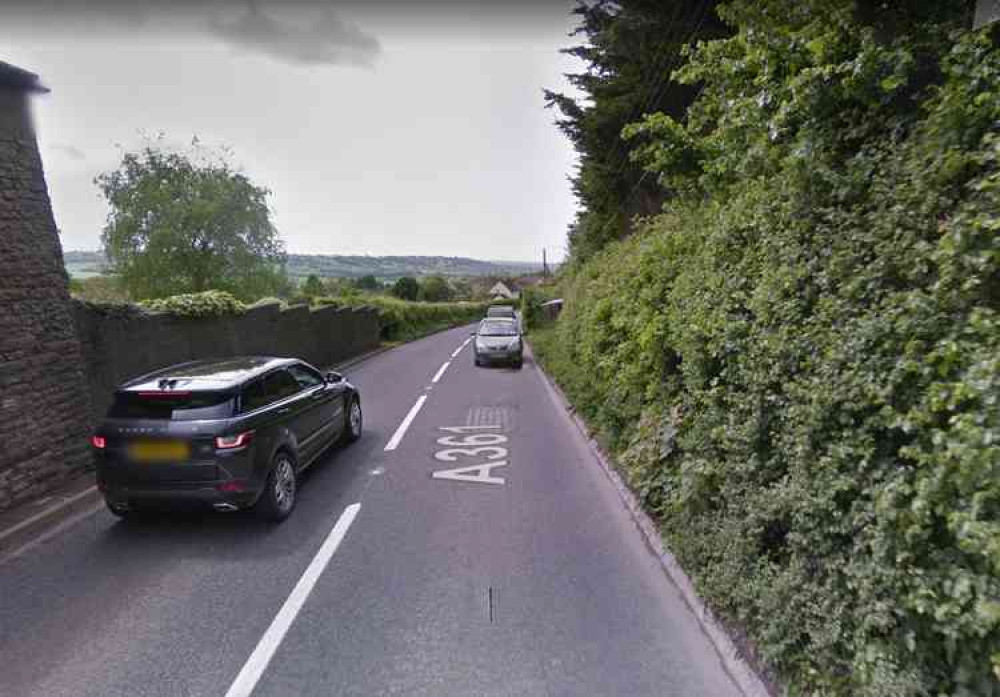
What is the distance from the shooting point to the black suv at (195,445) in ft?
12.2

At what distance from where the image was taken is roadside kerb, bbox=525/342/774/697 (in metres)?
2.37

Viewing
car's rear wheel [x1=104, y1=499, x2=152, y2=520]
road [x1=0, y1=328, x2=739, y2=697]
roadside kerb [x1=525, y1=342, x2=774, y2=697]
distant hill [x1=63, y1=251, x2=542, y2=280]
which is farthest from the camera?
distant hill [x1=63, y1=251, x2=542, y2=280]

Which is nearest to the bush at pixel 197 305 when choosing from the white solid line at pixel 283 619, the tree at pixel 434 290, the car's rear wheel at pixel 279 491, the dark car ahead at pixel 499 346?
the car's rear wheel at pixel 279 491

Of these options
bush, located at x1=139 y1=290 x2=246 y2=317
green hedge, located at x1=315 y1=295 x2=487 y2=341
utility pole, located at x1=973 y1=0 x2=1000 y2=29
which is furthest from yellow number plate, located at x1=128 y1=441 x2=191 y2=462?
green hedge, located at x1=315 y1=295 x2=487 y2=341

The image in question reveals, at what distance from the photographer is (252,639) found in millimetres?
2750

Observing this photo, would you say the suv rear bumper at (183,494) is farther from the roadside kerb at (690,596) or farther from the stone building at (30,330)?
the roadside kerb at (690,596)

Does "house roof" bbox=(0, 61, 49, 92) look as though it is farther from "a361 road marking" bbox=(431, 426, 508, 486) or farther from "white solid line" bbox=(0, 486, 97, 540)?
"a361 road marking" bbox=(431, 426, 508, 486)

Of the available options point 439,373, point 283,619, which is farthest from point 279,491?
point 439,373

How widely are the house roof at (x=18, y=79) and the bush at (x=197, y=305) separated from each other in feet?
11.1

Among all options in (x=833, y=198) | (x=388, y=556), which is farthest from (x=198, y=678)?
(x=833, y=198)

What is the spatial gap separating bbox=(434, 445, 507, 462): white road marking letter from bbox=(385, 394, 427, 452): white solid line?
31.0 inches

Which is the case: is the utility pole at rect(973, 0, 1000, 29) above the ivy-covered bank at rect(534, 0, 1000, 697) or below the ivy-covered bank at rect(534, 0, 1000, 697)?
above

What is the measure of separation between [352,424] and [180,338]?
420 centimetres

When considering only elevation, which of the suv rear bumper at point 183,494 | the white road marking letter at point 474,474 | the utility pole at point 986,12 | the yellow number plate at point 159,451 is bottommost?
the white road marking letter at point 474,474
